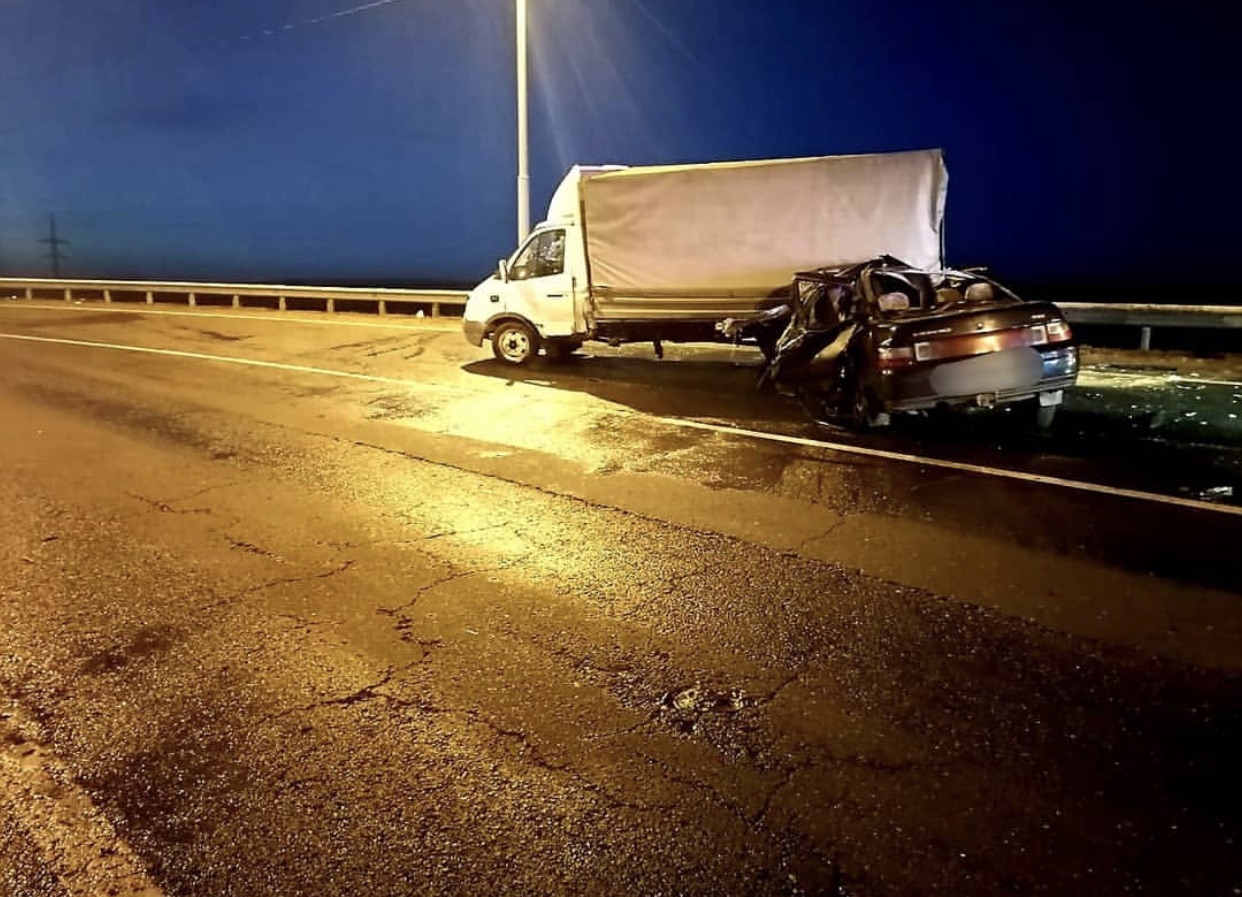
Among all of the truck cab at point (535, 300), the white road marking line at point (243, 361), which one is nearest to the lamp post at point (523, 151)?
the truck cab at point (535, 300)

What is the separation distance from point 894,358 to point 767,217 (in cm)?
444

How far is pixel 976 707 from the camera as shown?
3.78 metres

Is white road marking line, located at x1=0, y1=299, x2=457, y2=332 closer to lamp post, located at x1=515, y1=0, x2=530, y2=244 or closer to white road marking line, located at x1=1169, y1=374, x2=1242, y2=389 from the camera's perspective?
lamp post, located at x1=515, y1=0, x2=530, y2=244

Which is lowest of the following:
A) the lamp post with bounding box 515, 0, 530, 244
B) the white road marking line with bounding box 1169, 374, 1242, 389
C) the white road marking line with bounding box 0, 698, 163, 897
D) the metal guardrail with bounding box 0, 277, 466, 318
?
the white road marking line with bounding box 0, 698, 163, 897

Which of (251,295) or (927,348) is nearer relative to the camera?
(927,348)

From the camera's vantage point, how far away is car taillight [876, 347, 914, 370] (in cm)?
817

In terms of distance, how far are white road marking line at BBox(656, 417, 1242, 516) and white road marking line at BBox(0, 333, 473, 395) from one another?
408 centimetres

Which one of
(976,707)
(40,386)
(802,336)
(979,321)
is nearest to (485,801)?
(976,707)

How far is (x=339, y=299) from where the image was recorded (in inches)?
1032

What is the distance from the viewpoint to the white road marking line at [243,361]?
41.2 feet

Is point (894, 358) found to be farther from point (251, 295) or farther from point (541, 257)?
point (251, 295)

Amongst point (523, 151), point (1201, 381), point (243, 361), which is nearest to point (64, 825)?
point (1201, 381)

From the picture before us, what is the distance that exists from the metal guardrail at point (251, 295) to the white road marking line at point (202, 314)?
2.19ft

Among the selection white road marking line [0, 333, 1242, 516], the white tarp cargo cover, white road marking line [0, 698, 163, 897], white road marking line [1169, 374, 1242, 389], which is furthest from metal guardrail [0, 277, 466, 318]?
white road marking line [0, 698, 163, 897]
